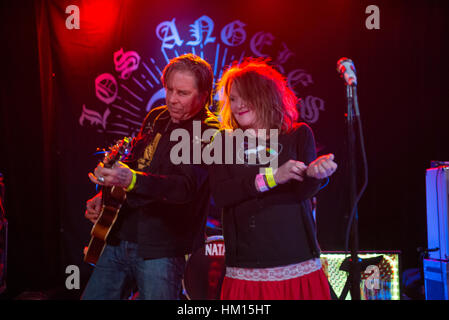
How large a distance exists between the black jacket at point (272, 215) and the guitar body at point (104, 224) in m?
0.63

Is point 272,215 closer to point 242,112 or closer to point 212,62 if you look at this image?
point 242,112

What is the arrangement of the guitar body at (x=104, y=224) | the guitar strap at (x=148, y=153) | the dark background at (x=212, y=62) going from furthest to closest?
1. the dark background at (x=212, y=62)
2. the guitar strap at (x=148, y=153)
3. the guitar body at (x=104, y=224)

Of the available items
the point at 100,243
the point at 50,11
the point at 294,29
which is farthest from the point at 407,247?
the point at 50,11

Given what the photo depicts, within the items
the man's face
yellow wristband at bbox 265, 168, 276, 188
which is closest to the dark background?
the man's face

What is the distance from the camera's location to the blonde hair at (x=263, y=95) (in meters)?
2.28

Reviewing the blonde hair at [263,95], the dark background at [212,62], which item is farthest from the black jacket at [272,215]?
the dark background at [212,62]

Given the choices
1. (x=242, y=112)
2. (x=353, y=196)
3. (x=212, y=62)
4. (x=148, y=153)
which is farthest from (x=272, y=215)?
(x=212, y=62)

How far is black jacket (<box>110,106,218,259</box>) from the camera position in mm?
2285

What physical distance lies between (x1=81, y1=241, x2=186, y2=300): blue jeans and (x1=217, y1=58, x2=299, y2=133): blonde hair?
2.82 feet

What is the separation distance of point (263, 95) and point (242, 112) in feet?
0.48

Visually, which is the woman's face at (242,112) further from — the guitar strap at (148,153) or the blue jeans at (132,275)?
the blue jeans at (132,275)

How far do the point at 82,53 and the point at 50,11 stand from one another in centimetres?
58

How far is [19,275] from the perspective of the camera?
490 cm

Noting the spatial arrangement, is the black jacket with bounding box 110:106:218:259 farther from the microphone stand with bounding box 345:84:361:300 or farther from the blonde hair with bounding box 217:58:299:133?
the microphone stand with bounding box 345:84:361:300
